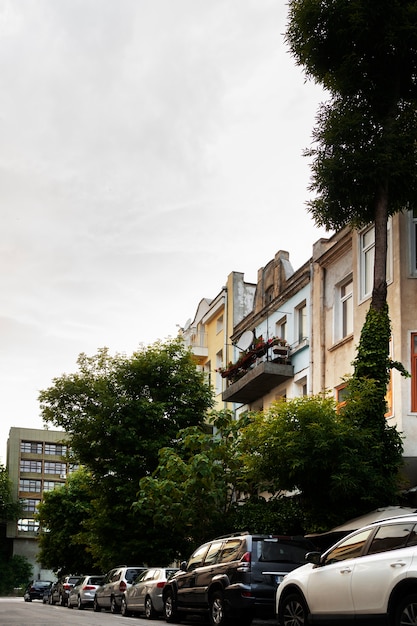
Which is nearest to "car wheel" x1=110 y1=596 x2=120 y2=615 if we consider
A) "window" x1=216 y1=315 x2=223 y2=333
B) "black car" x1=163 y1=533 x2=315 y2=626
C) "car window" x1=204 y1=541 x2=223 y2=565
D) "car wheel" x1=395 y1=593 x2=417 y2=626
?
"black car" x1=163 y1=533 x2=315 y2=626

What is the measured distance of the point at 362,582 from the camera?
438 inches

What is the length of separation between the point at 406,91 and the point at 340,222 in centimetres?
349

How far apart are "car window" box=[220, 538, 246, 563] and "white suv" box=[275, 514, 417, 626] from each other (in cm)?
336

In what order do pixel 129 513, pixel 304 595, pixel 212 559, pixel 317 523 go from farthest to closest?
pixel 129 513 → pixel 317 523 → pixel 212 559 → pixel 304 595

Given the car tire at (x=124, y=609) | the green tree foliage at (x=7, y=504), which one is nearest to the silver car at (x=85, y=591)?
the car tire at (x=124, y=609)

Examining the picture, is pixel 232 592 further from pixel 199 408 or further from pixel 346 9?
pixel 199 408

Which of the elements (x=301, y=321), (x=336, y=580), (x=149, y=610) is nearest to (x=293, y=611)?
(x=336, y=580)

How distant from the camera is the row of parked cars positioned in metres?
10.6

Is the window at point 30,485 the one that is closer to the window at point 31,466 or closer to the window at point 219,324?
the window at point 31,466

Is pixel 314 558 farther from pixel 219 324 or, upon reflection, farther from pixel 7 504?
pixel 7 504

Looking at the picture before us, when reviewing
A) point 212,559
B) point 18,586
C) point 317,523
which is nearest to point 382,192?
point 317,523

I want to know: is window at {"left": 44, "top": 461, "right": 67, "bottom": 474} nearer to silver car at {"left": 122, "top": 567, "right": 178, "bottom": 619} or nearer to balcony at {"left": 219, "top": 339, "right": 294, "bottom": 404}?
balcony at {"left": 219, "top": 339, "right": 294, "bottom": 404}

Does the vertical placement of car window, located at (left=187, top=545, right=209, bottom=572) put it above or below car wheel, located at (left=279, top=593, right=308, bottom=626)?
above

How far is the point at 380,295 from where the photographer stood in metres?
20.7
